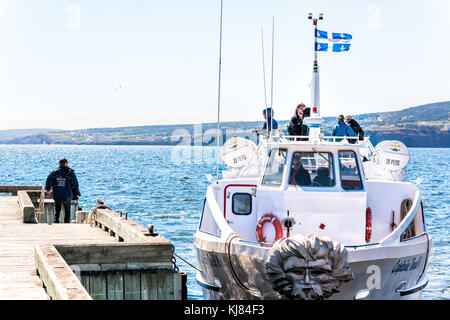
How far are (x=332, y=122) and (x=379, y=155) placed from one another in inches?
59.2

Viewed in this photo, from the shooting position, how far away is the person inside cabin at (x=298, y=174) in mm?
14344

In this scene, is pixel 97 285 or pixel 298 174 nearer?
pixel 97 285

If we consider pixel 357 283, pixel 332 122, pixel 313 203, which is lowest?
pixel 357 283

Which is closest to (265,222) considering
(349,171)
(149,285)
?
(349,171)

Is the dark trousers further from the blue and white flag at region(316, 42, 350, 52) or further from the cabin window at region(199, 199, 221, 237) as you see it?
the blue and white flag at region(316, 42, 350, 52)

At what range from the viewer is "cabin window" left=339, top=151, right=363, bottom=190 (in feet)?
47.1

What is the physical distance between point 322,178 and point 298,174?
0.49 meters

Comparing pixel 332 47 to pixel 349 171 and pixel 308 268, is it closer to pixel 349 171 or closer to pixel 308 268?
pixel 349 171

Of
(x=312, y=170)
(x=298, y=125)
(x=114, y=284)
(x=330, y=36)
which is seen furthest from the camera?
(x=298, y=125)

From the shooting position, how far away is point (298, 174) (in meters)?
14.4
